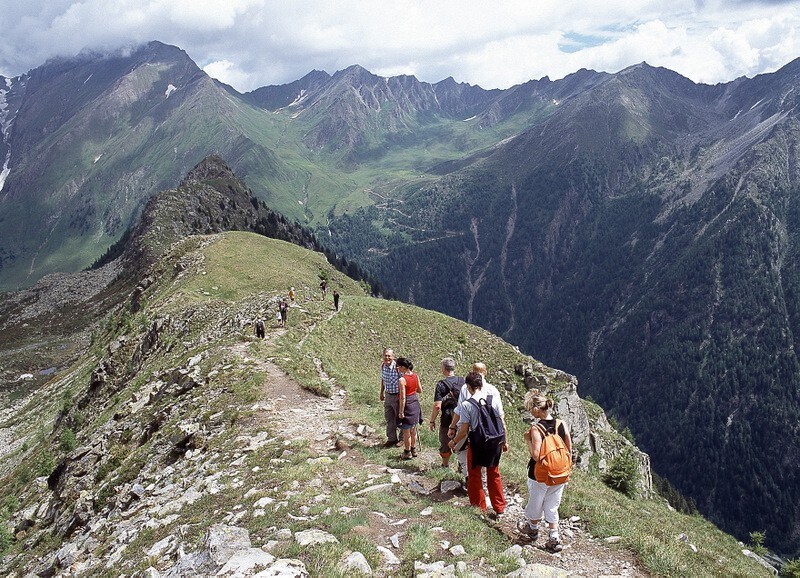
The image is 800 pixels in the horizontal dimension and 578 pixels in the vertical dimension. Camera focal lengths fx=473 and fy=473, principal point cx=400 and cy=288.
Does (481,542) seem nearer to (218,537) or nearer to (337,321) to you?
Result: (218,537)

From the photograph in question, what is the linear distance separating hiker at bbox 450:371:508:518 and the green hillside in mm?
1034

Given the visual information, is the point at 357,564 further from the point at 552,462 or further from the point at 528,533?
the point at 552,462

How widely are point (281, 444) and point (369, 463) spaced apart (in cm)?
362

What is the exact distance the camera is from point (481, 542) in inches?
423

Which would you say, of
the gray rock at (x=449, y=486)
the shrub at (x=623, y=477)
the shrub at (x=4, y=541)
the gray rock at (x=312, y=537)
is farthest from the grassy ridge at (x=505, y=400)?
the shrub at (x=4, y=541)

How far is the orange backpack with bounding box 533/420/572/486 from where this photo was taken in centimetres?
1088

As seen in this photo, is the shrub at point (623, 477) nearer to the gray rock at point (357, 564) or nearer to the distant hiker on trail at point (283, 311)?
the gray rock at point (357, 564)

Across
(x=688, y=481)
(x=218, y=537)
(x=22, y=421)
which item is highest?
(x=218, y=537)

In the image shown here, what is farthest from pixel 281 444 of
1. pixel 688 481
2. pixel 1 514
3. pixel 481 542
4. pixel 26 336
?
pixel 688 481

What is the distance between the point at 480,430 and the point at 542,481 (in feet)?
6.36

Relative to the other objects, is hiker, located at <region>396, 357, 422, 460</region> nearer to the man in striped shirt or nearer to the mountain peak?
the man in striped shirt

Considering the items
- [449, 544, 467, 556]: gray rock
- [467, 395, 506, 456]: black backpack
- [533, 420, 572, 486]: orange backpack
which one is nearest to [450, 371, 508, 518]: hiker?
[467, 395, 506, 456]: black backpack

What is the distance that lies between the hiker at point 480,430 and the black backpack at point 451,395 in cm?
211

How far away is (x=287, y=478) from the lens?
14438 mm
